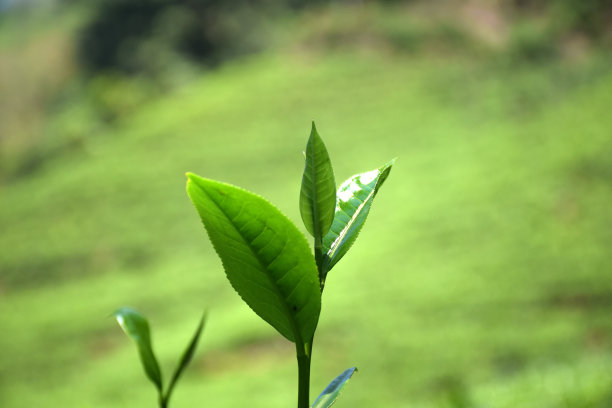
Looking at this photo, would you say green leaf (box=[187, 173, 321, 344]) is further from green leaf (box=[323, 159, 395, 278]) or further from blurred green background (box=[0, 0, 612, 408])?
blurred green background (box=[0, 0, 612, 408])

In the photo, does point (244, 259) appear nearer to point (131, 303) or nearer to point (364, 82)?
point (131, 303)

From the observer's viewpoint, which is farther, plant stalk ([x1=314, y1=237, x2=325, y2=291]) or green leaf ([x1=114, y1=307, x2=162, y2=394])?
green leaf ([x1=114, y1=307, x2=162, y2=394])

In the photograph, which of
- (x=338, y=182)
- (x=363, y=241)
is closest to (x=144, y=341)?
(x=363, y=241)

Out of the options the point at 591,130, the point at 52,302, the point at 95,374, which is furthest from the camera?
the point at 591,130

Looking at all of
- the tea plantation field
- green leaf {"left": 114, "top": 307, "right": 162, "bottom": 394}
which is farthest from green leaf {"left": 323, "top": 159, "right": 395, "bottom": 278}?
the tea plantation field

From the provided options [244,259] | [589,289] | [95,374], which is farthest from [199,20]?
[244,259]

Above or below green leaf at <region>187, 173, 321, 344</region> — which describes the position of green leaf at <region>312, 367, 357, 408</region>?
below
